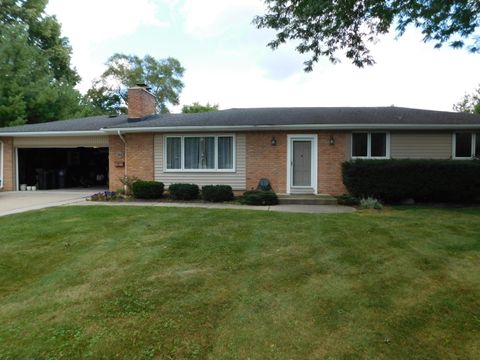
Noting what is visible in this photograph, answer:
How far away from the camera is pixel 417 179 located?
9.82 m

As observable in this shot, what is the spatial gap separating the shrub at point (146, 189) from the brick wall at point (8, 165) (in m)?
7.48

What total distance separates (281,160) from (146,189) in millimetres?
4892

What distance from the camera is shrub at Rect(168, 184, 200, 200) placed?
11.0 metres

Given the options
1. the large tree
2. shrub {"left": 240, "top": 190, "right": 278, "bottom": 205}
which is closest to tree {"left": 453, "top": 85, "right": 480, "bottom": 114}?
shrub {"left": 240, "top": 190, "right": 278, "bottom": 205}

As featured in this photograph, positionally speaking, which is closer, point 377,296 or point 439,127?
point 377,296

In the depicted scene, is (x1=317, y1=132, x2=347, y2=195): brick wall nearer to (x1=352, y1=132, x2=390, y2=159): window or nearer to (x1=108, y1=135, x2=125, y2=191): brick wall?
(x1=352, y1=132, x2=390, y2=159): window

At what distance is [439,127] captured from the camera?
10.7m

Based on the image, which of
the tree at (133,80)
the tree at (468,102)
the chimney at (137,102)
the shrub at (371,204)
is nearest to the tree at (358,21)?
the shrub at (371,204)

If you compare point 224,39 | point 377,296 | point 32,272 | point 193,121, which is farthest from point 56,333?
point 224,39

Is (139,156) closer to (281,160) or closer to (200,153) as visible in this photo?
(200,153)

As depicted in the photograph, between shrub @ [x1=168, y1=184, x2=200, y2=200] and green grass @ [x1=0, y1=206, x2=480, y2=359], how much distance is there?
4.33 meters

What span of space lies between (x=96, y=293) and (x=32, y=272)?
1363 mm

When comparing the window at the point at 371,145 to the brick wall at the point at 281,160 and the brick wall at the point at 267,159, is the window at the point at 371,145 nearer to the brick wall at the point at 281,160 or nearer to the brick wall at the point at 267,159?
the brick wall at the point at 281,160

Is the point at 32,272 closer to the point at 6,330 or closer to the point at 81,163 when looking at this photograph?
the point at 6,330
